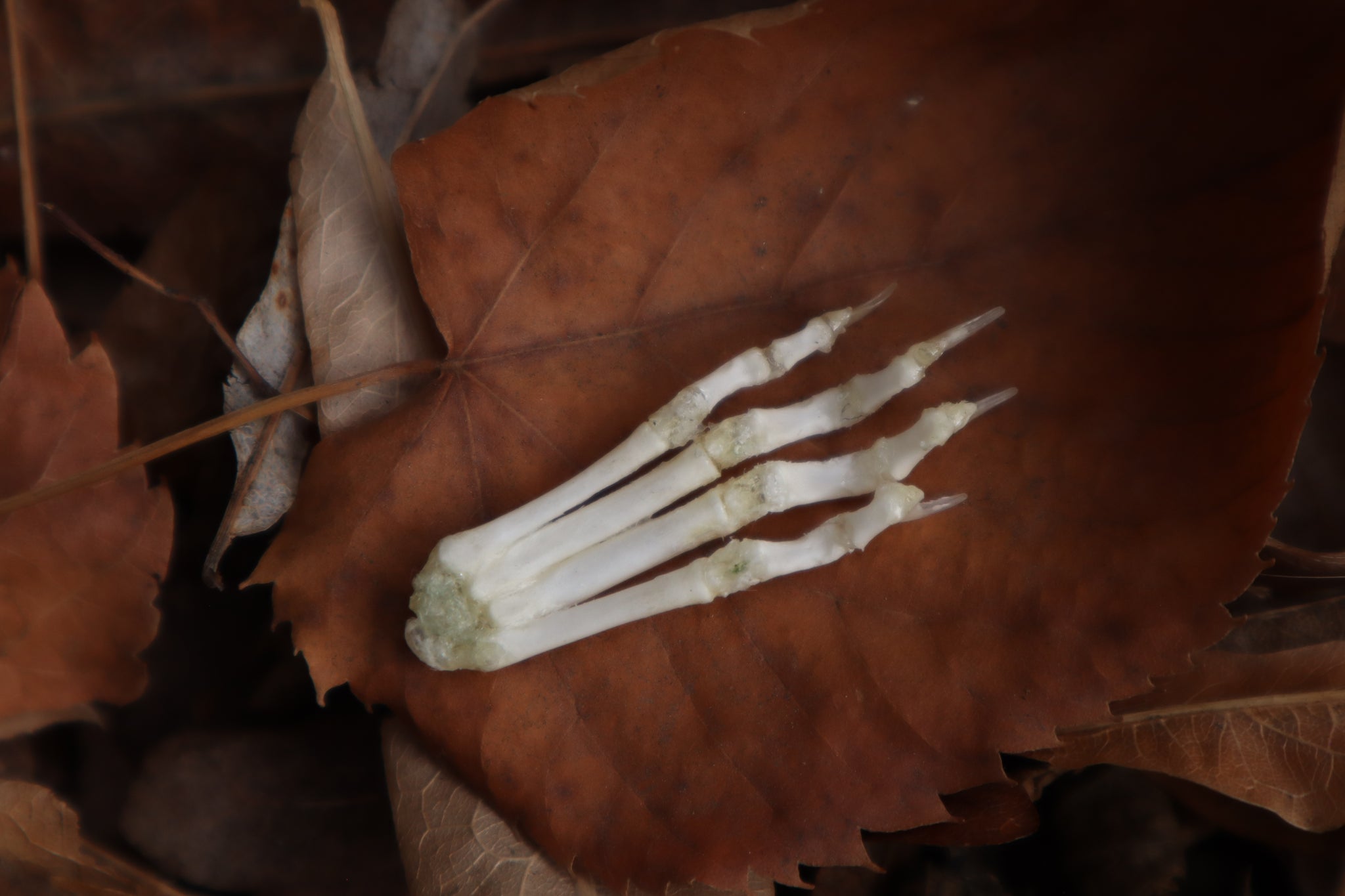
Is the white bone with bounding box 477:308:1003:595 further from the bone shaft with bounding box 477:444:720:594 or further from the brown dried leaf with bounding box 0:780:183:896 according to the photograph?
the brown dried leaf with bounding box 0:780:183:896

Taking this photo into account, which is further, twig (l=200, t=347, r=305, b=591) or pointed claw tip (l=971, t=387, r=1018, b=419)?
twig (l=200, t=347, r=305, b=591)

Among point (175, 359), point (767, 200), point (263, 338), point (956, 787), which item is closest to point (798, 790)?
point (956, 787)

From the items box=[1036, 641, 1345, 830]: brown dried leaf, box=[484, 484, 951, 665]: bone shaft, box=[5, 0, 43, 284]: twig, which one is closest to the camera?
box=[484, 484, 951, 665]: bone shaft

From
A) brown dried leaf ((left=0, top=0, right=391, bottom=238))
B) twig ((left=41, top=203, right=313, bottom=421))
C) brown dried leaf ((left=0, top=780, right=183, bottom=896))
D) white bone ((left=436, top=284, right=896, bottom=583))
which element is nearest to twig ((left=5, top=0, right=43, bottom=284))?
brown dried leaf ((left=0, top=0, right=391, bottom=238))

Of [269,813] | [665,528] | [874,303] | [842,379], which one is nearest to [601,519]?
[665,528]

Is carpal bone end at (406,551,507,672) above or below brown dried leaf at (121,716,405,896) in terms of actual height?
above

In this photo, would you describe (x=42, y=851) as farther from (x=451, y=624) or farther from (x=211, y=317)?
(x=211, y=317)

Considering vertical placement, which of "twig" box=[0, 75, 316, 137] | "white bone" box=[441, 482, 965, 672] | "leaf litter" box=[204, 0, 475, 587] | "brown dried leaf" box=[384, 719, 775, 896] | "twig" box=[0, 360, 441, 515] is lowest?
"brown dried leaf" box=[384, 719, 775, 896]
